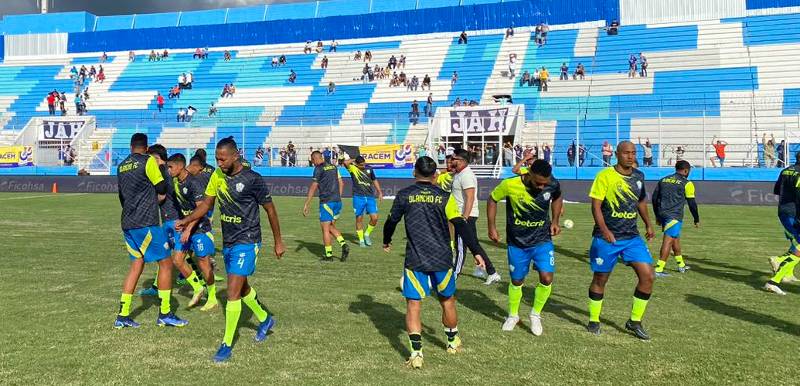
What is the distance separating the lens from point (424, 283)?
552 cm

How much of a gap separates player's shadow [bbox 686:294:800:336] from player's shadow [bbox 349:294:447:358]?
148 inches

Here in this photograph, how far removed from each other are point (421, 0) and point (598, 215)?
49.5 meters

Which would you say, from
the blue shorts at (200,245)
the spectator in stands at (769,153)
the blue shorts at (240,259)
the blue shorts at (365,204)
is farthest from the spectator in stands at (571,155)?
the blue shorts at (240,259)

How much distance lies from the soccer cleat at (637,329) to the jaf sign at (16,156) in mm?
40209

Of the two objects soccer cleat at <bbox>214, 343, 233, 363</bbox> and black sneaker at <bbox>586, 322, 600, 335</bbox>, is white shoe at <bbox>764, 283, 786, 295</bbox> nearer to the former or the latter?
black sneaker at <bbox>586, 322, 600, 335</bbox>

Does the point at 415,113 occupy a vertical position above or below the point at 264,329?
above

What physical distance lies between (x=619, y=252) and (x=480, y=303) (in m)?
2.08

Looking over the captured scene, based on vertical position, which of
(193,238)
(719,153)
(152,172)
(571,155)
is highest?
(571,155)

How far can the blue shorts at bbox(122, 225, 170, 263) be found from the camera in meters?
6.62

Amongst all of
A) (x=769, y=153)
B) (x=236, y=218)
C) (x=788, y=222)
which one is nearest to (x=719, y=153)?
(x=769, y=153)

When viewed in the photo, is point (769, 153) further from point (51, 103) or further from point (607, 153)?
point (51, 103)

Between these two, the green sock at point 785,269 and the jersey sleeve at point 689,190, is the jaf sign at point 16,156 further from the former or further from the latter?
the green sock at point 785,269

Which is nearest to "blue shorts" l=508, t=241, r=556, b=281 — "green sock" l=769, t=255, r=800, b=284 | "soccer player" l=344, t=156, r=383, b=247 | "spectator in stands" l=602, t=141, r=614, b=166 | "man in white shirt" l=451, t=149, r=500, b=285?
"man in white shirt" l=451, t=149, r=500, b=285

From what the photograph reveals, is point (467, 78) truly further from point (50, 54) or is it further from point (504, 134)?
point (50, 54)
